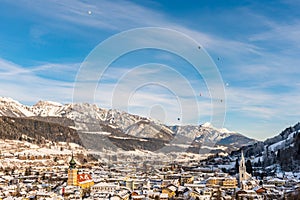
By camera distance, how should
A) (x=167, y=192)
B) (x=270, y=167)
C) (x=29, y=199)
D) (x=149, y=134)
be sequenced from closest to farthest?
(x=29, y=199) < (x=167, y=192) < (x=270, y=167) < (x=149, y=134)

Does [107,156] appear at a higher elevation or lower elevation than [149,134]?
lower

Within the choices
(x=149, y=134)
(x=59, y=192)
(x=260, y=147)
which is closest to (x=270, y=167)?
(x=260, y=147)

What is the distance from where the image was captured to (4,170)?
2574 inches

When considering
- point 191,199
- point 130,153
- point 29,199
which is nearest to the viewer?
point 191,199

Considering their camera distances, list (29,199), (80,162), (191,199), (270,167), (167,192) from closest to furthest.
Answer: (191,199) → (29,199) → (167,192) → (270,167) → (80,162)

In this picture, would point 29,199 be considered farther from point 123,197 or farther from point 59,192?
point 123,197

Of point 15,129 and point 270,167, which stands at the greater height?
point 15,129

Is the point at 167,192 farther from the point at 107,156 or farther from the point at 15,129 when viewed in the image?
the point at 15,129

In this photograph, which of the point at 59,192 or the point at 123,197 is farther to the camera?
the point at 59,192

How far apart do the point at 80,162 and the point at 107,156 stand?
17.1 m

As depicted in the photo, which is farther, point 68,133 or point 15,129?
point 68,133

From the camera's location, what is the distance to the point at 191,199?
32906 millimetres

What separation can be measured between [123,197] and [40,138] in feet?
245

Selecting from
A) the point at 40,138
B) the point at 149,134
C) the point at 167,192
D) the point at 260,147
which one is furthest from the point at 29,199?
the point at 149,134
